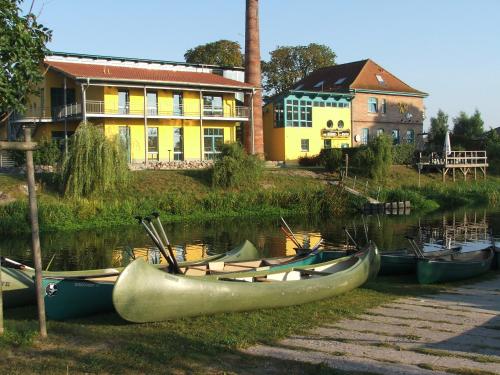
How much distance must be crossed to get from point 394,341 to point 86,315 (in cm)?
492

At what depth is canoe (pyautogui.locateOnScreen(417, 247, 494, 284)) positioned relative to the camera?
13023 millimetres

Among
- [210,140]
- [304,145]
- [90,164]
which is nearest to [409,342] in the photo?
[90,164]

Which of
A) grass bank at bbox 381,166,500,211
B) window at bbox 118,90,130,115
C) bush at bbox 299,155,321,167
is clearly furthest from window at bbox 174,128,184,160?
grass bank at bbox 381,166,500,211

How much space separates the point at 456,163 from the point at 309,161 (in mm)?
10963

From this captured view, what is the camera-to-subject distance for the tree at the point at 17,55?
269 inches

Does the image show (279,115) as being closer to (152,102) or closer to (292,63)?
(152,102)

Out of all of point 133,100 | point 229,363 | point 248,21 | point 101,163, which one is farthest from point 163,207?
point 229,363

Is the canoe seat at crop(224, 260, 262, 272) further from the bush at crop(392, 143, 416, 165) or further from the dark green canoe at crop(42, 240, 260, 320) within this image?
the bush at crop(392, 143, 416, 165)

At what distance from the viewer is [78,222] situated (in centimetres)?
2794

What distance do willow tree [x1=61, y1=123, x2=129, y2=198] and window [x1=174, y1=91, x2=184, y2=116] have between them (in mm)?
11201

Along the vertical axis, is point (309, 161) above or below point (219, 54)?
below

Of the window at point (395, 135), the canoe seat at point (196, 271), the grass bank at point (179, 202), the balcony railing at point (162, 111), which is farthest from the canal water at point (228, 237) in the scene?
the window at point (395, 135)

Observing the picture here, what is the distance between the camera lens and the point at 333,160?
1612 inches

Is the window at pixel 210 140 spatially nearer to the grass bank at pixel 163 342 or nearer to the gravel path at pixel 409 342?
the grass bank at pixel 163 342
